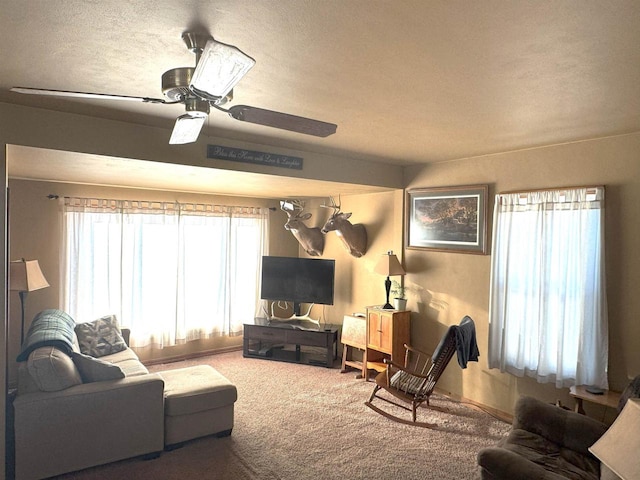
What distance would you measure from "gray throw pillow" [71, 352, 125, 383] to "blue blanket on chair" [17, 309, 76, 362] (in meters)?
0.13

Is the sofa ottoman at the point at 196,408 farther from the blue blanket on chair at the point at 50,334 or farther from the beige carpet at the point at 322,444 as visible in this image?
the blue blanket on chair at the point at 50,334

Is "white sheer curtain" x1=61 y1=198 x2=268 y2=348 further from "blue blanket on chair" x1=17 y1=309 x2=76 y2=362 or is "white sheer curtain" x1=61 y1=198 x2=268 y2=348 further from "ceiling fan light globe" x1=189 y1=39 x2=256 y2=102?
"ceiling fan light globe" x1=189 y1=39 x2=256 y2=102

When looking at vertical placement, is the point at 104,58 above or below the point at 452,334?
above

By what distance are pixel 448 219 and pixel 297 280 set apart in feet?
7.69

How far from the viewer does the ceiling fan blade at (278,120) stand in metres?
1.89

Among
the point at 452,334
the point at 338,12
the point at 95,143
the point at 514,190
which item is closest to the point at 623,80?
the point at 338,12

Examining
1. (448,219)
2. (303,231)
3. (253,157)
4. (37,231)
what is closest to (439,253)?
(448,219)

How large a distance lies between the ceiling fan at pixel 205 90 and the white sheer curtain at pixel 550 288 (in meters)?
2.56

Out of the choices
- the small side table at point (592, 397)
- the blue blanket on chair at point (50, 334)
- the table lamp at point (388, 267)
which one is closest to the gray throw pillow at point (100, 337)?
the blue blanket on chair at point (50, 334)

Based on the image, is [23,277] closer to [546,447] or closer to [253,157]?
[253,157]

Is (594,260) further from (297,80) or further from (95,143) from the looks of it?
(95,143)

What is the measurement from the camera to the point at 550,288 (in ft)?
12.1

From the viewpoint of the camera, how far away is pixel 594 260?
3402mm

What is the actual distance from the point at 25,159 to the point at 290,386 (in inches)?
132
